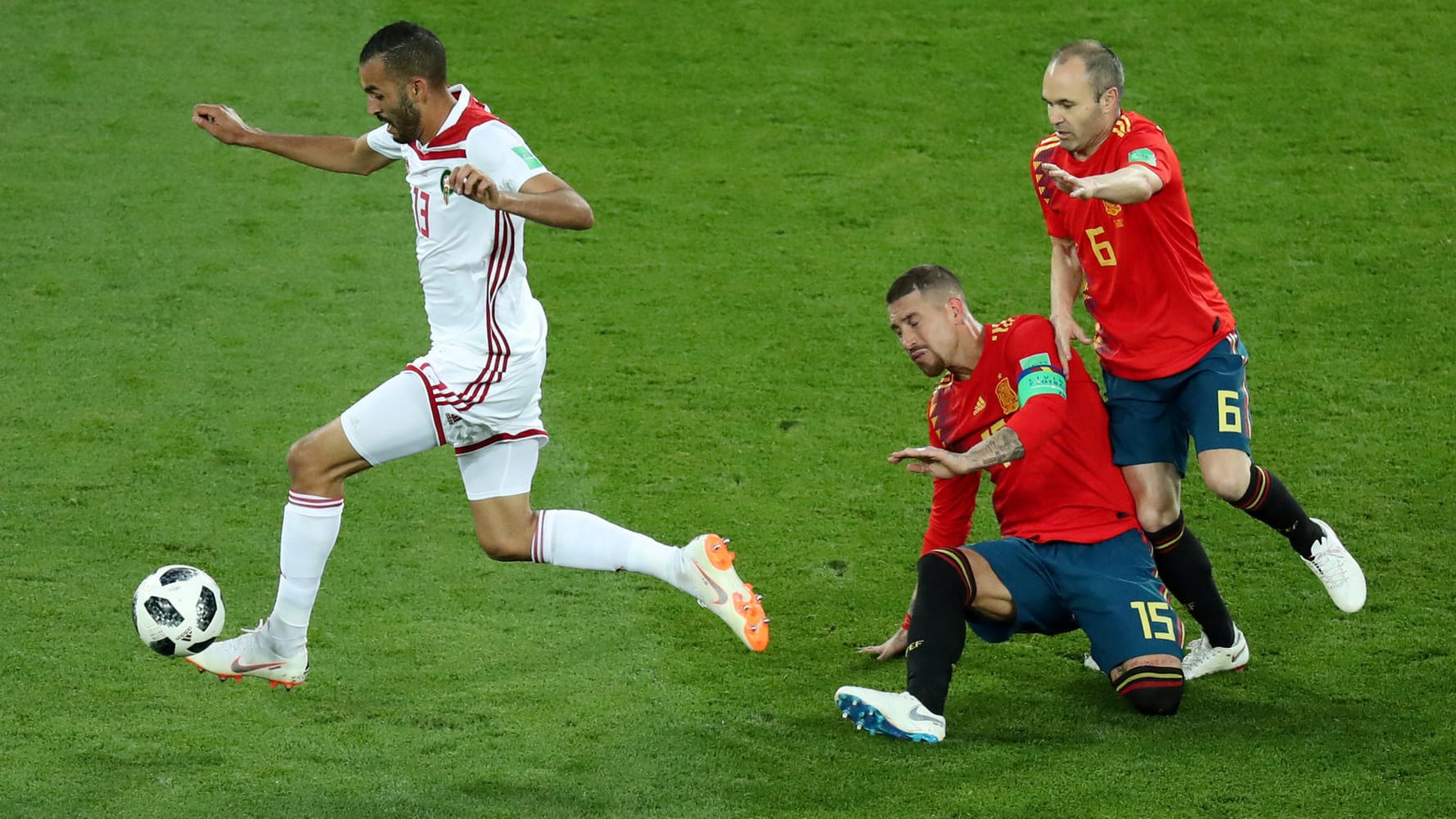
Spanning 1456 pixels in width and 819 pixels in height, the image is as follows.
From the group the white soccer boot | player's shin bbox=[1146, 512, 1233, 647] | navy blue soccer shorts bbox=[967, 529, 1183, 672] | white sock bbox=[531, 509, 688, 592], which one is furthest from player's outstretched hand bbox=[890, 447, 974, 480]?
the white soccer boot

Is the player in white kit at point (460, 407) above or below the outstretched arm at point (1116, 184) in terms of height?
below

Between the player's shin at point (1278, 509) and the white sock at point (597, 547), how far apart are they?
5.72 feet

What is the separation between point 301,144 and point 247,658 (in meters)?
1.61

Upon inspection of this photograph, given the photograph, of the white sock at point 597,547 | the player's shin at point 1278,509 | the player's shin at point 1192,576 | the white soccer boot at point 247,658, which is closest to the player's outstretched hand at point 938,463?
the white sock at point 597,547

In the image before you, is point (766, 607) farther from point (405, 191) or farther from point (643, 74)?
point (643, 74)

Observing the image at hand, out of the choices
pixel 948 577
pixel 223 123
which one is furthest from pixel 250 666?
pixel 948 577

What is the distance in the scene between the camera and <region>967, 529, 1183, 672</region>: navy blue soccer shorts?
472 cm

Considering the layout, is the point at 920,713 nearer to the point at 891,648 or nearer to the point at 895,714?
the point at 895,714

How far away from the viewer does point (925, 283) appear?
15.6 ft

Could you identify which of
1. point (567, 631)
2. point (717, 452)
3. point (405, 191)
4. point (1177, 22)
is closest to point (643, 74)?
point (405, 191)

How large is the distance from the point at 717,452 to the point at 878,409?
2.61 ft

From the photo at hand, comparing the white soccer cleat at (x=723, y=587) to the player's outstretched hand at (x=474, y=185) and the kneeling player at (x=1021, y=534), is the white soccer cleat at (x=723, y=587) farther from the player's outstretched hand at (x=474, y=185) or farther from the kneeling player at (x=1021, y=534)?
the player's outstretched hand at (x=474, y=185)

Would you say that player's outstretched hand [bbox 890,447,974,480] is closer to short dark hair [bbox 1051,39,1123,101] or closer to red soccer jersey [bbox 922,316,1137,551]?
red soccer jersey [bbox 922,316,1137,551]

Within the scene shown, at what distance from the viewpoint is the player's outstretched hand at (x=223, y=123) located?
5.04m
